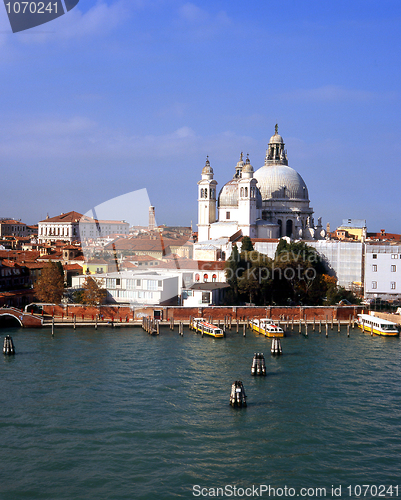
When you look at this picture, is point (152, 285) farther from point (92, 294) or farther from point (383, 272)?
point (383, 272)

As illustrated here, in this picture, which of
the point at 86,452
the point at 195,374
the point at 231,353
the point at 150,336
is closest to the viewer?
the point at 86,452

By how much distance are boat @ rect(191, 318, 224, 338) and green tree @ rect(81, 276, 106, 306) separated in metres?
3.57

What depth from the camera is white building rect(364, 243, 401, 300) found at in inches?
957

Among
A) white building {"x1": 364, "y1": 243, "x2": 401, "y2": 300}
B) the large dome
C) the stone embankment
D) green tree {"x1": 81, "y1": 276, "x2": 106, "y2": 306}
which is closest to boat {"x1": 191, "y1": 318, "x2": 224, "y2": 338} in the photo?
the stone embankment

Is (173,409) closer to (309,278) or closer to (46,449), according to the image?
(46,449)

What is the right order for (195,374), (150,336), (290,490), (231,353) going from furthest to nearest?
1. (150,336)
2. (231,353)
3. (195,374)
4. (290,490)

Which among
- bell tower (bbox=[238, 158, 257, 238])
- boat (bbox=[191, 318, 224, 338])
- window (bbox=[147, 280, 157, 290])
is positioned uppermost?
→ bell tower (bbox=[238, 158, 257, 238])

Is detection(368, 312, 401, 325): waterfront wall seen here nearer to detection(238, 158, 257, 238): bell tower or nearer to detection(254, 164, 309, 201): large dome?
detection(238, 158, 257, 238): bell tower

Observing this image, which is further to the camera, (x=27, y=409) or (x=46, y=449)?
(x=27, y=409)

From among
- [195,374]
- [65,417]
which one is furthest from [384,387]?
[65,417]

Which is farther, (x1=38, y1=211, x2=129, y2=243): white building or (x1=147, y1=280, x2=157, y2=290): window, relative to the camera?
(x1=38, y1=211, x2=129, y2=243): white building

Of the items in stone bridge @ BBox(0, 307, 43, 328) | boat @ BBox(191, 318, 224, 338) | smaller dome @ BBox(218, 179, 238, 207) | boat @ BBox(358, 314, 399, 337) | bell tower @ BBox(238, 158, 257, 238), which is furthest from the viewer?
smaller dome @ BBox(218, 179, 238, 207)

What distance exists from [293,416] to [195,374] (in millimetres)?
3253

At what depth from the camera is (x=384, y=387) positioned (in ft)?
42.3
